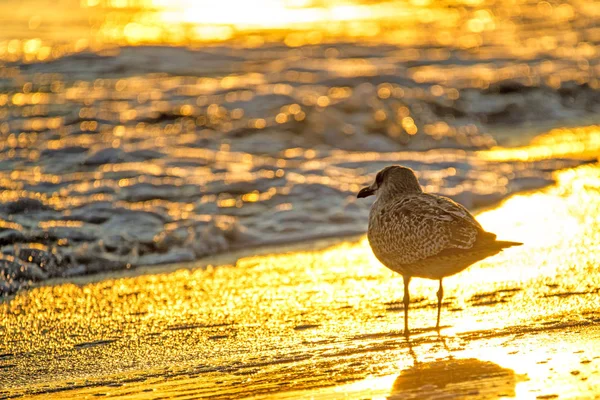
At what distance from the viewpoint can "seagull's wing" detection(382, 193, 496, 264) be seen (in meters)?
5.82

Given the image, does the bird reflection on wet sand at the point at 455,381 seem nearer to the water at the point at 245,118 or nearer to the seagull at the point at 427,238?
the seagull at the point at 427,238

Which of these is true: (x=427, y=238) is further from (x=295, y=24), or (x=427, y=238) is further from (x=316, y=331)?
(x=295, y=24)

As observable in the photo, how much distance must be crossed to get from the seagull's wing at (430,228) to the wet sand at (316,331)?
0.50 m

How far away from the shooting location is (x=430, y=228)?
592 centimetres

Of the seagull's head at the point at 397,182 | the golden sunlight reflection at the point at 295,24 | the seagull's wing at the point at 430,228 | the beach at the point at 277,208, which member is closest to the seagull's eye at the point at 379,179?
the seagull's head at the point at 397,182

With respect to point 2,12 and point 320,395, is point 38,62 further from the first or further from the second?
point 320,395

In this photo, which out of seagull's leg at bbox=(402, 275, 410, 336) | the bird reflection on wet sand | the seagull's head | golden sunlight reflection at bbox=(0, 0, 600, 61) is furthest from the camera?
golden sunlight reflection at bbox=(0, 0, 600, 61)

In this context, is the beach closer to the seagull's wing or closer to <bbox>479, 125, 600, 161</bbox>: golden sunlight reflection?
<bbox>479, 125, 600, 161</bbox>: golden sunlight reflection

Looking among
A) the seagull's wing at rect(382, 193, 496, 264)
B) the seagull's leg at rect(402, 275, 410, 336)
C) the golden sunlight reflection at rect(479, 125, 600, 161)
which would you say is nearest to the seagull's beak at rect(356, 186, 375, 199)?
the seagull's wing at rect(382, 193, 496, 264)

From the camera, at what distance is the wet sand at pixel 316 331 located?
5105 millimetres

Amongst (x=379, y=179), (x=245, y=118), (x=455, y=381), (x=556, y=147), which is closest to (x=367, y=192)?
(x=379, y=179)

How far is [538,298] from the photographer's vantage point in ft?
21.3

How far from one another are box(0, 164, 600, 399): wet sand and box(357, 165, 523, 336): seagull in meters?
0.35

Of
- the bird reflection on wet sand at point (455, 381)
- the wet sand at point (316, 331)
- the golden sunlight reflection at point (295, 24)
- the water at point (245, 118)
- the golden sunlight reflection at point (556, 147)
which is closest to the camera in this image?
the bird reflection on wet sand at point (455, 381)
